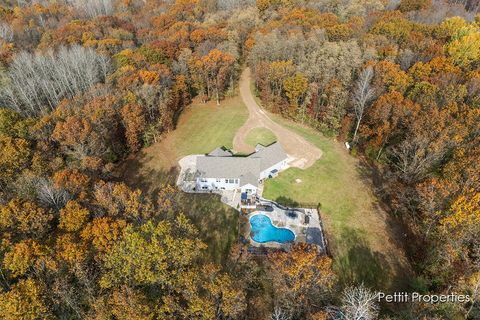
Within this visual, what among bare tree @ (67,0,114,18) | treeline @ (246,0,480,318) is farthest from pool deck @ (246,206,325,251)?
bare tree @ (67,0,114,18)

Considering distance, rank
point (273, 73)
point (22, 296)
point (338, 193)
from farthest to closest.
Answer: point (273, 73), point (338, 193), point (22, 296)

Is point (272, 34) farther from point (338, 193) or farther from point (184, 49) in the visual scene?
point (338, 193)

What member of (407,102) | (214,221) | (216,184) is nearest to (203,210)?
(214,221)

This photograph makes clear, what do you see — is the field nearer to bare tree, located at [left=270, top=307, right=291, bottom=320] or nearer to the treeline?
the treeline

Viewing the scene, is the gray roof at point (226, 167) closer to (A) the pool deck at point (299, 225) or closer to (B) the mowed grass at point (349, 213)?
(B) the mowed grass at point (349, 213)

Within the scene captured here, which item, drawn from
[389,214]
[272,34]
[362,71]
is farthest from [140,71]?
[389,214]
